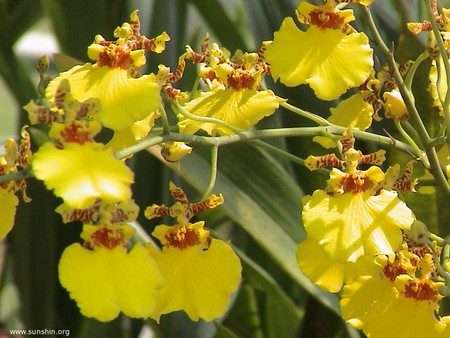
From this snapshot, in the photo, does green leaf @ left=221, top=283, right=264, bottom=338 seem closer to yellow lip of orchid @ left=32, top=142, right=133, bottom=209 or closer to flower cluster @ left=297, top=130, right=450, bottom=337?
flower cluster @ left=297, top=130, right=450, bottom=337

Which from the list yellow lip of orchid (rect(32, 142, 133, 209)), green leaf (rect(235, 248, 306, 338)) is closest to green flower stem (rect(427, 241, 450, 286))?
yellow lip of orchid (rect(32, 142, 133, 209))

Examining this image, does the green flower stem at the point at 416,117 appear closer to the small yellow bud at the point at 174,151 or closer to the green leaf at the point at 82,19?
the small yellow bud at the point at 174,151

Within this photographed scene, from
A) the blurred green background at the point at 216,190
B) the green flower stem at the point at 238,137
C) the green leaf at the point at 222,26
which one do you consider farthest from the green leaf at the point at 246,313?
the green flower stem at the point at 238,137

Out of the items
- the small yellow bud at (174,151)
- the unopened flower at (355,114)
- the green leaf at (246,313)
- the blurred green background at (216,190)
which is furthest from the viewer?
the green leaf at (246,313)

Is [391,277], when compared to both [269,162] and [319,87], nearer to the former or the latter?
[319,87]

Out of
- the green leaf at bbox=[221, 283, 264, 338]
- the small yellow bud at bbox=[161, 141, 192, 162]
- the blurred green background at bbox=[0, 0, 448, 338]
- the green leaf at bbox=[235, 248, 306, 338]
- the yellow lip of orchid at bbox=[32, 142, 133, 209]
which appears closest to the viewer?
the yellow lip of orchid at bbox=[32, 142, 133, 209]

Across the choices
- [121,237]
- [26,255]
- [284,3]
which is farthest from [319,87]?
[26,255]

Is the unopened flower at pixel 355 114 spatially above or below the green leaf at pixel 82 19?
above

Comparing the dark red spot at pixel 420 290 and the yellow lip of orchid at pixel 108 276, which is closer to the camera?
the yellow lip of orchid at pixel 108 276
